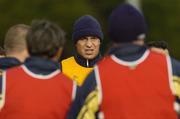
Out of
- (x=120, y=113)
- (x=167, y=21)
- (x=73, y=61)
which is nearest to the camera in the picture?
(x=120, y=113)

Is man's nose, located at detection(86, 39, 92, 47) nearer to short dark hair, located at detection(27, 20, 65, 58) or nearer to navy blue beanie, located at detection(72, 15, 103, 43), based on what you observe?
navy blue beanie, located at detection(72, 15, 103, 43)

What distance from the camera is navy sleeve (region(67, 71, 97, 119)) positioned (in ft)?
25.1

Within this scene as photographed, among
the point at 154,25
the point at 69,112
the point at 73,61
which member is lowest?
the point at 154,25

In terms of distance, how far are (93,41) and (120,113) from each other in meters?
3.14

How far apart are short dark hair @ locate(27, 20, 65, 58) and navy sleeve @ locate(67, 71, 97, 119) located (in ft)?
1.12

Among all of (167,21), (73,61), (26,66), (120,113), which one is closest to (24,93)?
(26,66)

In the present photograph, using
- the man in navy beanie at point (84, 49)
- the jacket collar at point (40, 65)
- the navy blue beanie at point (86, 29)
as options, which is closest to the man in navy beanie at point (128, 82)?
the jacket collar at point (40, 65)

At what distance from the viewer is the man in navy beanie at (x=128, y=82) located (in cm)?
756

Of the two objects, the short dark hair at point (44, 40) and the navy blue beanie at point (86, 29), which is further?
the navy blue beanie at point (86, 29)

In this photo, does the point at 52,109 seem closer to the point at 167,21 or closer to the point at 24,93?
the point at 24,93

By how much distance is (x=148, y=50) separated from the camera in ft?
25.3

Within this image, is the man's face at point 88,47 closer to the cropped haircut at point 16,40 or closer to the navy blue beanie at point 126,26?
the cropped haircut at point 16,40

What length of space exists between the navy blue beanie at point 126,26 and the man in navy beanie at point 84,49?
2.40 m

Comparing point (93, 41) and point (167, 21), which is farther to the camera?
point (167, 21)
